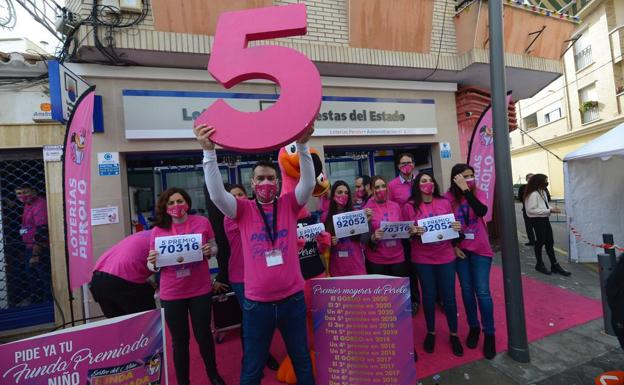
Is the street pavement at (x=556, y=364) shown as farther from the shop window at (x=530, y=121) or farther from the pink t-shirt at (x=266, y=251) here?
the shop window at (x=530, y=121)

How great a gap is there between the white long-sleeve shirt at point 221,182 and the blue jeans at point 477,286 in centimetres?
202

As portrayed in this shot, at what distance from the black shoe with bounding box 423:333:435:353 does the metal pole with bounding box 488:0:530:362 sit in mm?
703

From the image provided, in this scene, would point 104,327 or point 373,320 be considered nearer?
point 104,327

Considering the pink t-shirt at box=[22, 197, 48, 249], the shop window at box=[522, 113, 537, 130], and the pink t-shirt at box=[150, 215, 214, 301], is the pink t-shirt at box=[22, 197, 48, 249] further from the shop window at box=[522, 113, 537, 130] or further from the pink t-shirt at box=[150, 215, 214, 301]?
the shop window at box=[522, 113, 537, 130]

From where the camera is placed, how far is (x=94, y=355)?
1.71 meters

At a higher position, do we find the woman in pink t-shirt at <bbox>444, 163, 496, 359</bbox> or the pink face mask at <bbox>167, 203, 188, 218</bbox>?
the pink face mask at <bbox>167, 203, 188, 218</bbox>

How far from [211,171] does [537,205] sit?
19.5ft

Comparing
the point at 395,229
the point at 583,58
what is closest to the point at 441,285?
the point at 395,229

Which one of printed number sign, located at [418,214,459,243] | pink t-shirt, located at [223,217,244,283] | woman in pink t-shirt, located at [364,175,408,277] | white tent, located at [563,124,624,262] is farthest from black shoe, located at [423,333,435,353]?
white tent, located at [563,124,624,262]

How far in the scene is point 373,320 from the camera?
2115mm

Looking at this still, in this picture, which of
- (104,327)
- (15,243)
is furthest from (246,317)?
(15,243)

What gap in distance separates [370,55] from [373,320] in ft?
16.6

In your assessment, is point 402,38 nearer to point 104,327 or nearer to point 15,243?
point 104,327

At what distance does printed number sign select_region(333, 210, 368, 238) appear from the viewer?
10.3ft
